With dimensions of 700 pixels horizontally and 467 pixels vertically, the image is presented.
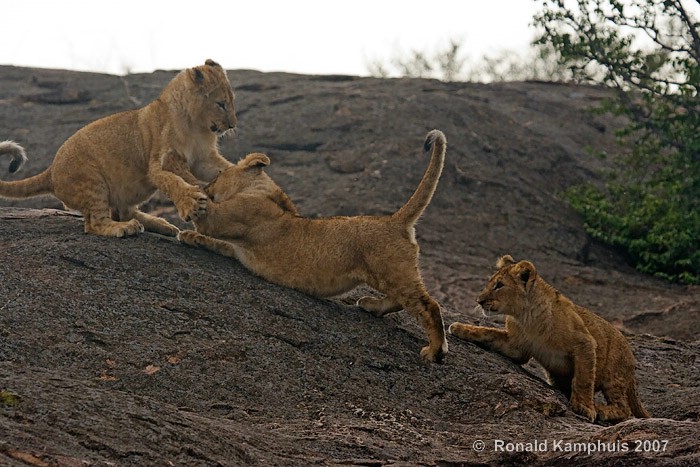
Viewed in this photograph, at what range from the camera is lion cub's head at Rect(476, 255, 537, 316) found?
804 centimetres

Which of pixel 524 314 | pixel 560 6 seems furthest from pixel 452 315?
pixel 560 6

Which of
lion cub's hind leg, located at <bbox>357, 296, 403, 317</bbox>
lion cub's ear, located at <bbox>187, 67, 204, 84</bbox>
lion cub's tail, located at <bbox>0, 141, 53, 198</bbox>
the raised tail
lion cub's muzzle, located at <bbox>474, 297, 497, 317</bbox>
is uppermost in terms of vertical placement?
lion cub's ear, located at <bbox>187, 67, 204, 84</bbox>

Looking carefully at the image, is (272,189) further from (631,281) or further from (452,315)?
(631,281)

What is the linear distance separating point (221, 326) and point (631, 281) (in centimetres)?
813

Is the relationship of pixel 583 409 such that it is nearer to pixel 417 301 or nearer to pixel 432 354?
pixel 432 354

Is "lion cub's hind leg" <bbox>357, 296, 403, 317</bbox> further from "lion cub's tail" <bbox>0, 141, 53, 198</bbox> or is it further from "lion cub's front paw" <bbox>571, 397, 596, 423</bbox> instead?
"lion cub's tail" <bbox>0, 141, 53, 198</bbox>

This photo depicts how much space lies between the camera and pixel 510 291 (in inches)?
318

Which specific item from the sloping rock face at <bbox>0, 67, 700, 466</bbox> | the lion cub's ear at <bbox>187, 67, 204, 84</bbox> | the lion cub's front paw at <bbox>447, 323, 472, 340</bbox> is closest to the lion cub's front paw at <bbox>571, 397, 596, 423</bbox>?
the sloping rock face at <bbox>0, 67, 700, 466</bbox>

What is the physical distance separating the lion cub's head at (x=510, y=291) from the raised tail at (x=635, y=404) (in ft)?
3.31

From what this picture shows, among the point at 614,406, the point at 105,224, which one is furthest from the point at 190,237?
the point at 614,406

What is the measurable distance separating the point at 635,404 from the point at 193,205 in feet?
12.2

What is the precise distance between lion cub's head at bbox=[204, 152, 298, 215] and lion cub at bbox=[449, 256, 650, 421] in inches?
73.7

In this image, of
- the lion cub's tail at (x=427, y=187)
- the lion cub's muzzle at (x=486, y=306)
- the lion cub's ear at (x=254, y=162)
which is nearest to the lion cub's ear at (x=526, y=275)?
the lion cub's muzzle at (x=486, y=306)

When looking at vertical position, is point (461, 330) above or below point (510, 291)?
below
